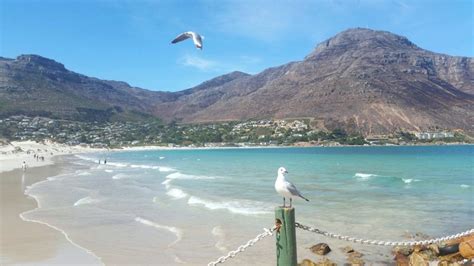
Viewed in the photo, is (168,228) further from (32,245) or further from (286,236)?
(286,236)

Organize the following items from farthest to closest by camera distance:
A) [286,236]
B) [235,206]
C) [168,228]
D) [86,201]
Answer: [86,201]
[235,206]
[168,228]
[286,236]

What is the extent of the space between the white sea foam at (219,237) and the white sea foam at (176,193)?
9.77 metres

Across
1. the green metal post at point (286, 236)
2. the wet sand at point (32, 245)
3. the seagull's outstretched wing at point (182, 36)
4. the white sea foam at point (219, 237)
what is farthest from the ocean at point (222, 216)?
the green metal post at point (286, 236)

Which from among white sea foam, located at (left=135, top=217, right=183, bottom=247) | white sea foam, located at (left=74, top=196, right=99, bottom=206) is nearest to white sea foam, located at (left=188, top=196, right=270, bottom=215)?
white sea foam, located at (left=135, top=217, right=183, bottom=247)

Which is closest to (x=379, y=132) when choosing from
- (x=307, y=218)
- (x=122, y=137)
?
(x=122, y=137)

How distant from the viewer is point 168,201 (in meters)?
24.1

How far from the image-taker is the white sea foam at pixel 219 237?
13.4 meters

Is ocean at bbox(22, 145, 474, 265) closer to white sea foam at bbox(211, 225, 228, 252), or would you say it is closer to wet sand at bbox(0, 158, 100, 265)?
white sea foam at bbox(211, 225, 228, 252)

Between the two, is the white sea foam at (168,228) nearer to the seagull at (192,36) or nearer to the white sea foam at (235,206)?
the white sea foam at (235,206)

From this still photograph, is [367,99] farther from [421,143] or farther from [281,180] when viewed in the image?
[281,180]

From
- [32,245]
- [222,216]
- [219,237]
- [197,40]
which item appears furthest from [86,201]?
[197,40]

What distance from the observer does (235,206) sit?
21781mm

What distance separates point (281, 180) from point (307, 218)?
41.1ft

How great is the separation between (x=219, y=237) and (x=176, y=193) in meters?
13.1
